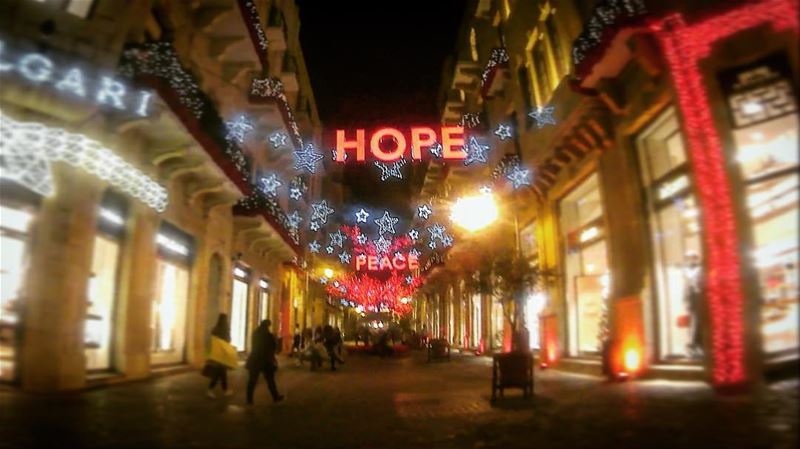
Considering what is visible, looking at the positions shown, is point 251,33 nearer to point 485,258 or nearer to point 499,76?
point 499,76

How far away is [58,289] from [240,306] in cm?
1379

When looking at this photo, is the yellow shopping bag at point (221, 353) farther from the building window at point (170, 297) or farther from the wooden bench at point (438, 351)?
the wooden bench at point (438, 351)

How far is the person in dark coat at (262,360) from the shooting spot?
10.9 m

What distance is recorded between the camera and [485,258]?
16156mm

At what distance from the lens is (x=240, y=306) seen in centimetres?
2466

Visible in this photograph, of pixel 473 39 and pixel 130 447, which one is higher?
pixel 473 39

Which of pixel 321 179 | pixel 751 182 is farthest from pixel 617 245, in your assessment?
pixel 321 179

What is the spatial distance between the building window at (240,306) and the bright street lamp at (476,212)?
959 centimetres

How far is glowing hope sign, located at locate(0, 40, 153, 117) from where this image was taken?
10.2 m

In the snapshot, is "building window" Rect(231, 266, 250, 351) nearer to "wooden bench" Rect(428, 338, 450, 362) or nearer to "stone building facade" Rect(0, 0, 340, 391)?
"stone building facade" Rect(0, 0, 340, 391)

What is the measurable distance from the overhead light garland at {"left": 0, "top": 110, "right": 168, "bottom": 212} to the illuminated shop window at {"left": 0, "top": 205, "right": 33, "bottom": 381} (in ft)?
2.18

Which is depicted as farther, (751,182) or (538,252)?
(538,252)

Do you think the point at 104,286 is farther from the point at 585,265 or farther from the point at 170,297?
the point at 585,265

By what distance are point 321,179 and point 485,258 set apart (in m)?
34.6
